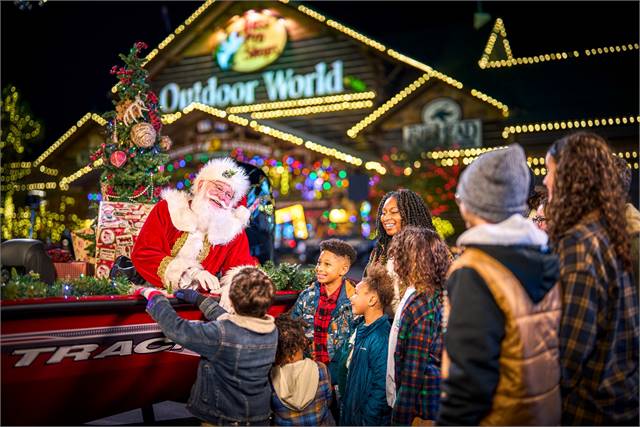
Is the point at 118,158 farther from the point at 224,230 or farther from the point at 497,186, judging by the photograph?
the point at 497,186

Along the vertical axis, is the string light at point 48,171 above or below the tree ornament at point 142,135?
above

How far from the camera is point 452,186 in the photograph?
19844 millimetres

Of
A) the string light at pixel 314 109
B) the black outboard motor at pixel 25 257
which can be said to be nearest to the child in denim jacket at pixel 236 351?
the black outboard motor at pixel 25 257

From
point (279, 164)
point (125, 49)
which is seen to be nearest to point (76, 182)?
point (279, 164)

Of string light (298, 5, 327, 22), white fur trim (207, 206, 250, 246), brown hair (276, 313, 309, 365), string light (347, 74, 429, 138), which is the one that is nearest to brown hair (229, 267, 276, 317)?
brown hair (276, 313, 309, 365)

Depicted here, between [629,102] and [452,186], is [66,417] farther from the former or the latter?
[629,102]

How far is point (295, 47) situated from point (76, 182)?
11.8 metres

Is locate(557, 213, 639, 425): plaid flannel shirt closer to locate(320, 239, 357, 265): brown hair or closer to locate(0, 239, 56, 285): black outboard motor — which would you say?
locate(320, 239, 357, 265): brown hair

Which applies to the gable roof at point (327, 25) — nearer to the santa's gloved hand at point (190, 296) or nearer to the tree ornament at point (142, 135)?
the tree ornament at point (142, 135)

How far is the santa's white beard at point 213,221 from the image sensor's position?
18.6ft

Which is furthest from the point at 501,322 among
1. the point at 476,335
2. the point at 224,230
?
the point at 224,230

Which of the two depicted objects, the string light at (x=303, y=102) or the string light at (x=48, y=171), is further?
the string light at (x=303, y=102)

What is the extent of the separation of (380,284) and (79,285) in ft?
7.61

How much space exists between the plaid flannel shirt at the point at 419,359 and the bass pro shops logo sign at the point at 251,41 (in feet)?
76.4
